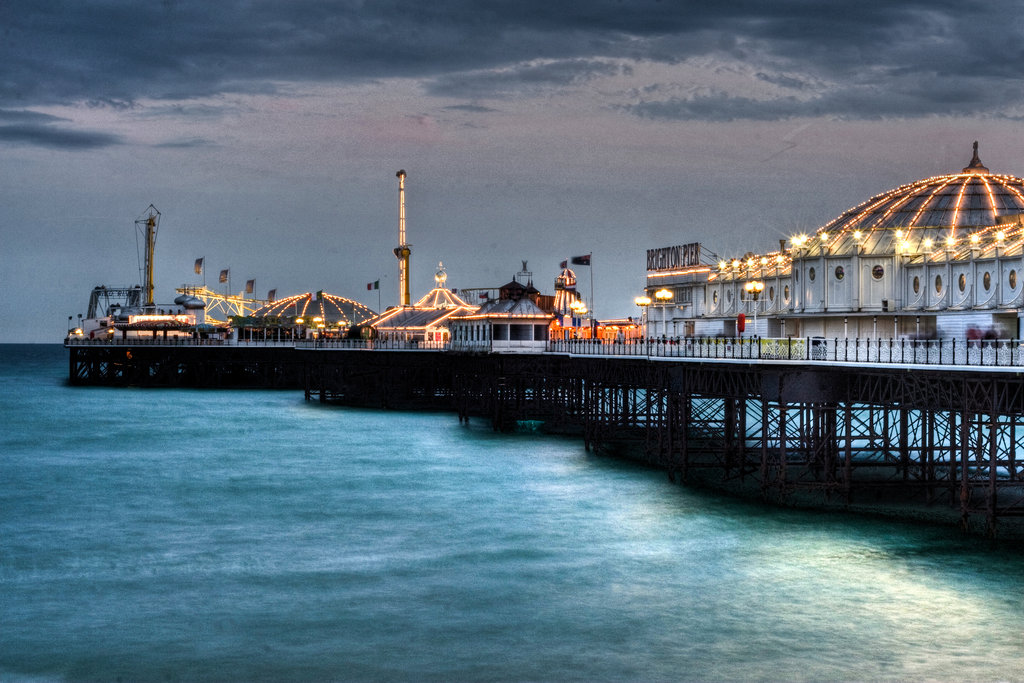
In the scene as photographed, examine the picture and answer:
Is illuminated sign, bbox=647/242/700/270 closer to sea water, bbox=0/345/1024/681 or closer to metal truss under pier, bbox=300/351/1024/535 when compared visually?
metal truss under pier, bbox=300/351/1024/535

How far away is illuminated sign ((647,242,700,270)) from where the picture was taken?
73.5m

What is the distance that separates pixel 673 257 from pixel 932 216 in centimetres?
2216

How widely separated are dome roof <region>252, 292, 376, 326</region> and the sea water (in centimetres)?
11320

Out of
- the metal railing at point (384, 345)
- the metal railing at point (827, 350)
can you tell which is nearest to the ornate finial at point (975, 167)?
the metal railing at point (827, 350)

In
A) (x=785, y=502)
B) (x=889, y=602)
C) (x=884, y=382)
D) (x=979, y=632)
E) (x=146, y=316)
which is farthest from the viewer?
(x=146, y=316)

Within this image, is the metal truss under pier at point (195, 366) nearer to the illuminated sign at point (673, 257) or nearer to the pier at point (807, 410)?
the pier at point (807, 410)

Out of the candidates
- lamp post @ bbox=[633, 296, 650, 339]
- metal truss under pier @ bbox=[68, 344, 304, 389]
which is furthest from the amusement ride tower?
lamp post @ bbox=[633, 296, 650, 339]

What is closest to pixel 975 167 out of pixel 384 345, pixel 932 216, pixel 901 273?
pixel 932 216

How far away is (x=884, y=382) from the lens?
123ft

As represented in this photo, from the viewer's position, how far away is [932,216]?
A: 56750mm

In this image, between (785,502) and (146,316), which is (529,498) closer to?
(785,502)

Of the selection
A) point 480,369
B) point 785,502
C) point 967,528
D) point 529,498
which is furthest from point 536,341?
point 967,528

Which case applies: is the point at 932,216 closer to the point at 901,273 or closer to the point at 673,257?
the point at 901,273

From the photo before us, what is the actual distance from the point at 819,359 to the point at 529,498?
1223 centimetres
